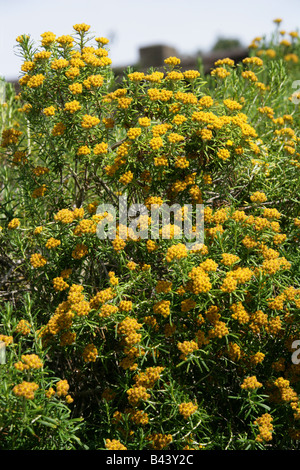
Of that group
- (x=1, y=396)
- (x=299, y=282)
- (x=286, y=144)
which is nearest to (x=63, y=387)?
(x=1, y=396)

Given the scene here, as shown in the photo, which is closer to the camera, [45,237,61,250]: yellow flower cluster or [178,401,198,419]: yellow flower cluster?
[178,401,198,419]: yellow flower cluster

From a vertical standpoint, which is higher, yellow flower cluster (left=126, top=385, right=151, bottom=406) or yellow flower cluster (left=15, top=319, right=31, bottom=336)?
yellow flower cluster (left=15, top=319, right=31, bottom=336)

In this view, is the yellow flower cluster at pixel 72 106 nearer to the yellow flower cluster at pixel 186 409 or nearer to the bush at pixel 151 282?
the bush at pixel 151 282

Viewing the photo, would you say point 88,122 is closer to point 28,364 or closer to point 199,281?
point 199,281

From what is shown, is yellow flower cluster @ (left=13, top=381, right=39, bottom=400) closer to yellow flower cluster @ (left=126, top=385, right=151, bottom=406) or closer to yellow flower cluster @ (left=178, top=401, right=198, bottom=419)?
yellow flower cluster @ (left=126, top=385, right=151, bottom=406)

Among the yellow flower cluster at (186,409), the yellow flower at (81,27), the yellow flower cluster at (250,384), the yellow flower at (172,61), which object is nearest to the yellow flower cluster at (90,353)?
Result: the yellow flower cluster at (186,409)

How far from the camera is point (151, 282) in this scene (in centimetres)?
236

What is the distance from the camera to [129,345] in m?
2.15

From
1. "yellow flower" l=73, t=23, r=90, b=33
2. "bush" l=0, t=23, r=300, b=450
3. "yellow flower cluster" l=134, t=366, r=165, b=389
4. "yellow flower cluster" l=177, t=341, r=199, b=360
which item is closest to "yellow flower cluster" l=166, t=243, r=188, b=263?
"bush" l=0, t=23, r=300, b=450

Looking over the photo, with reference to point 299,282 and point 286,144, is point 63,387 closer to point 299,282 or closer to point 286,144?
point 299,282

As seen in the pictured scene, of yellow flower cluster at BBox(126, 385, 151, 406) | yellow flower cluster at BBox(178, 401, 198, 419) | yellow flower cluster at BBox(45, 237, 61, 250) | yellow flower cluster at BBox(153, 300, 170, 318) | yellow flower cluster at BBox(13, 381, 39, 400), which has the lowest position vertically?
yellow flower cluster at BBox(178, 401, 198, 419)

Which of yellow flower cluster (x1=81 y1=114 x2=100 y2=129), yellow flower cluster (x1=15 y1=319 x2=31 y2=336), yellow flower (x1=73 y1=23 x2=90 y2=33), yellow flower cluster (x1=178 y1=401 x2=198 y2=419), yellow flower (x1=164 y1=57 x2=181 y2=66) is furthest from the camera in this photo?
yellow flower (x1=73 y1=23 x2=90 y2=33)

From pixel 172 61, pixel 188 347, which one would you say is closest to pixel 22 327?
pixel 188 347

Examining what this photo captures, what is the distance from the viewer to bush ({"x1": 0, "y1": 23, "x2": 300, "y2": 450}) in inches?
83.8
